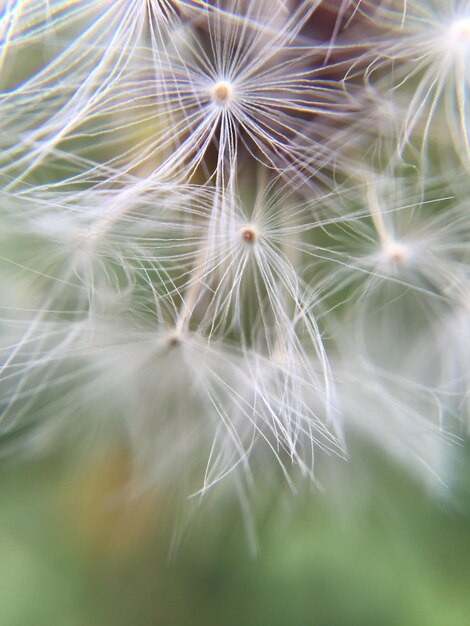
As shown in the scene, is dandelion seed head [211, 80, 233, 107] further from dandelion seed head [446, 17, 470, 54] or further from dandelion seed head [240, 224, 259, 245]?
dandelion seed head [446, 17, 470, 54]

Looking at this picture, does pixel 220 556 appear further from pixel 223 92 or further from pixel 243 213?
pixel 223 92

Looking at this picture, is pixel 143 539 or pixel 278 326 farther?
pixel 143 539

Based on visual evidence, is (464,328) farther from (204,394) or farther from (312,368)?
(204,394)

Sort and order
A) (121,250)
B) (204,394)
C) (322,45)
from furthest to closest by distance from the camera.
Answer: (204,394), (121,250), (322,45)

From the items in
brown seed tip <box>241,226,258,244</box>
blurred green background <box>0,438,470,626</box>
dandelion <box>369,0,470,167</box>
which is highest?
dandelion <box>369,0,470,167</box>

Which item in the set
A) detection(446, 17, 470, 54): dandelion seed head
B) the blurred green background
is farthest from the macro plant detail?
the blurred green background

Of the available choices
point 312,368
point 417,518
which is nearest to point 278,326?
point 312,368

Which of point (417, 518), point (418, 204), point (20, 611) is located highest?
point (418, 204)
